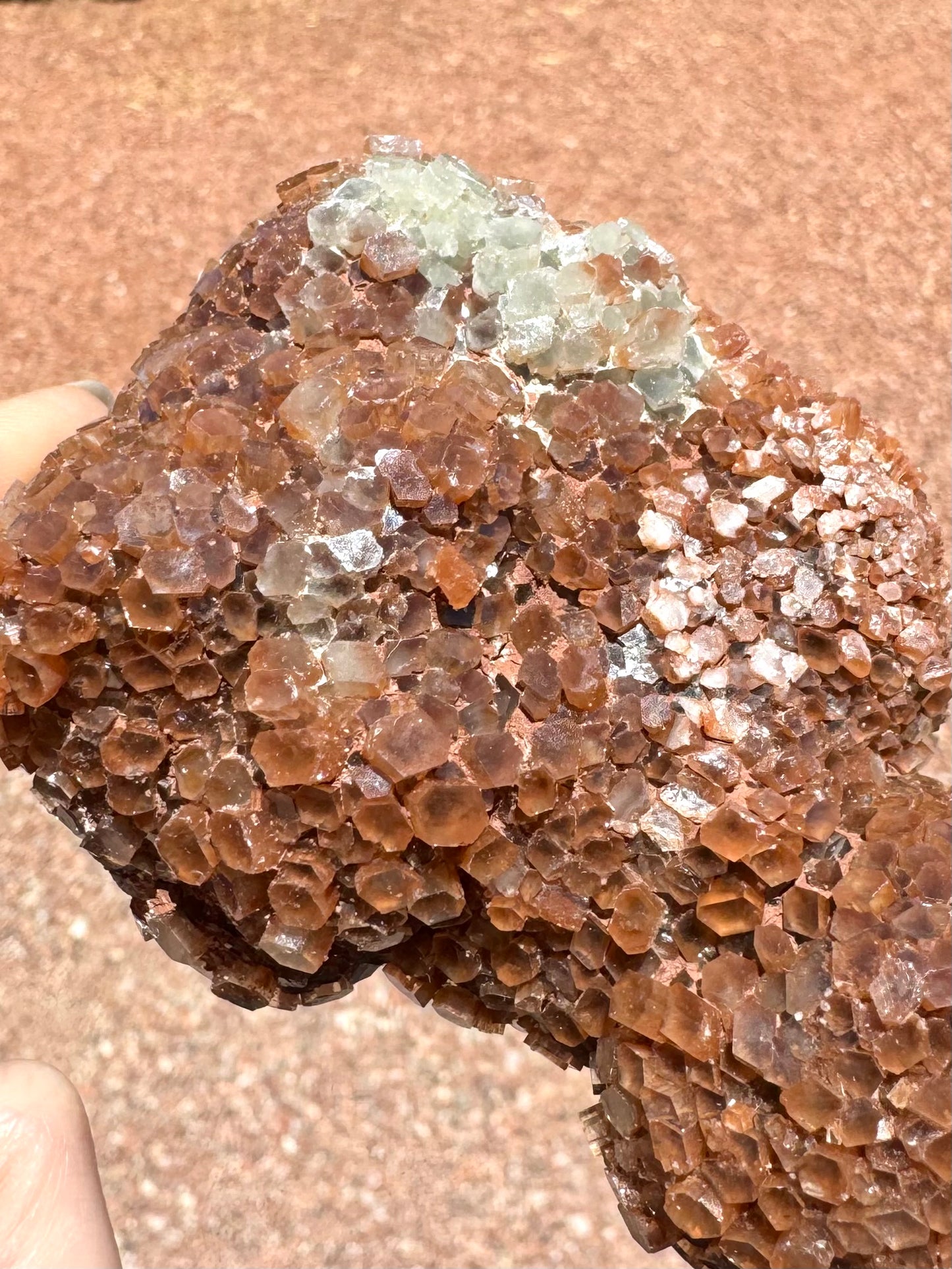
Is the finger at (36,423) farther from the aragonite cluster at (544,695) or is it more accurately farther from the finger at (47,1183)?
the finger at (47,1183)

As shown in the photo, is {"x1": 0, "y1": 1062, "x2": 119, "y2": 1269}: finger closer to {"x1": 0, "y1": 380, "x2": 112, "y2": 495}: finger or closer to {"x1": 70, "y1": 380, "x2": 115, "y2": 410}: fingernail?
{"x1": 0, "y1": 380, "x2": 112, "y2": 495}: finger

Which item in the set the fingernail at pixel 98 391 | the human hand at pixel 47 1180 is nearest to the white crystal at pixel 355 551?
the human hand at pixel 47 1180

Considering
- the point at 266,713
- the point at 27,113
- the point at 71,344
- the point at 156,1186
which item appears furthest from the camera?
the point at 27,113

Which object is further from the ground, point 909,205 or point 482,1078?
point 909,205

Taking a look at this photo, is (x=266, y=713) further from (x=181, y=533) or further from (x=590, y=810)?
(x=590, y=810)

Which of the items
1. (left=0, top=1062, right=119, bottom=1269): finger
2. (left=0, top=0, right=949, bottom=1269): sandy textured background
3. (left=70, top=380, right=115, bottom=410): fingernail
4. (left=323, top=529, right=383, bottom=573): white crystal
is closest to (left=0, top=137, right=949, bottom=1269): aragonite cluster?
(left=323, top=529, right=383, bottom=573): white crystal

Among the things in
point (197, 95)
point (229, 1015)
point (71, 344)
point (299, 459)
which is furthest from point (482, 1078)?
point (197, 95)
